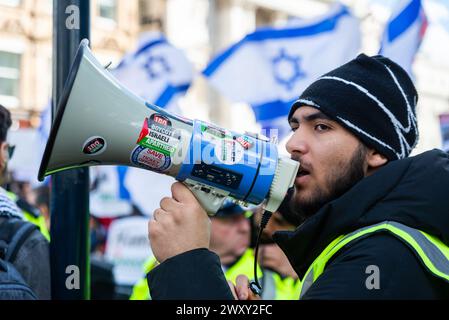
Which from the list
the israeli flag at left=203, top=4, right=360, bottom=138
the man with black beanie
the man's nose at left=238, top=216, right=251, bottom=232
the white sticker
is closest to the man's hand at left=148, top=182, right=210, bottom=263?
the man with black beanie

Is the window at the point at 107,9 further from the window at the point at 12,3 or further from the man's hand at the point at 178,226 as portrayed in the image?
the man's hand at the point at 178,226

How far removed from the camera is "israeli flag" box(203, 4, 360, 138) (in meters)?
5.16

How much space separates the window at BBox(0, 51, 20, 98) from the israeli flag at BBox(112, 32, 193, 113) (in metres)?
14.0

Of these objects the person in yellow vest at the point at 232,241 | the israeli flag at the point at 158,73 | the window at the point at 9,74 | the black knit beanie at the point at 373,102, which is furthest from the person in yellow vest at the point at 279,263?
the window at the point at 9,74

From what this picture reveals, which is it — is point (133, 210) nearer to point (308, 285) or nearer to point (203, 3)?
point (308, 285)

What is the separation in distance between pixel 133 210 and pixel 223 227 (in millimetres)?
3784

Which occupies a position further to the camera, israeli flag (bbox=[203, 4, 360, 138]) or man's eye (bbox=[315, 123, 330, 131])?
israeli flag (bbox=[203, 4, 360, 138])

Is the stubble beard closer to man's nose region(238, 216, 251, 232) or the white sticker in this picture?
the white sticker

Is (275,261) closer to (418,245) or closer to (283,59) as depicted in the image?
(283,59)

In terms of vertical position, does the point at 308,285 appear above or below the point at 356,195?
below

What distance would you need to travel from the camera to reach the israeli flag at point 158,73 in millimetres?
6254

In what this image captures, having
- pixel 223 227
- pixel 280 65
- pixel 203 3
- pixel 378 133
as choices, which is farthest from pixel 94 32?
pixel 378 133

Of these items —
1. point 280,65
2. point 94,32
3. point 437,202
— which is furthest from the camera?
point 94,32

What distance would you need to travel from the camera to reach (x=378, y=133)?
65.1 inches
